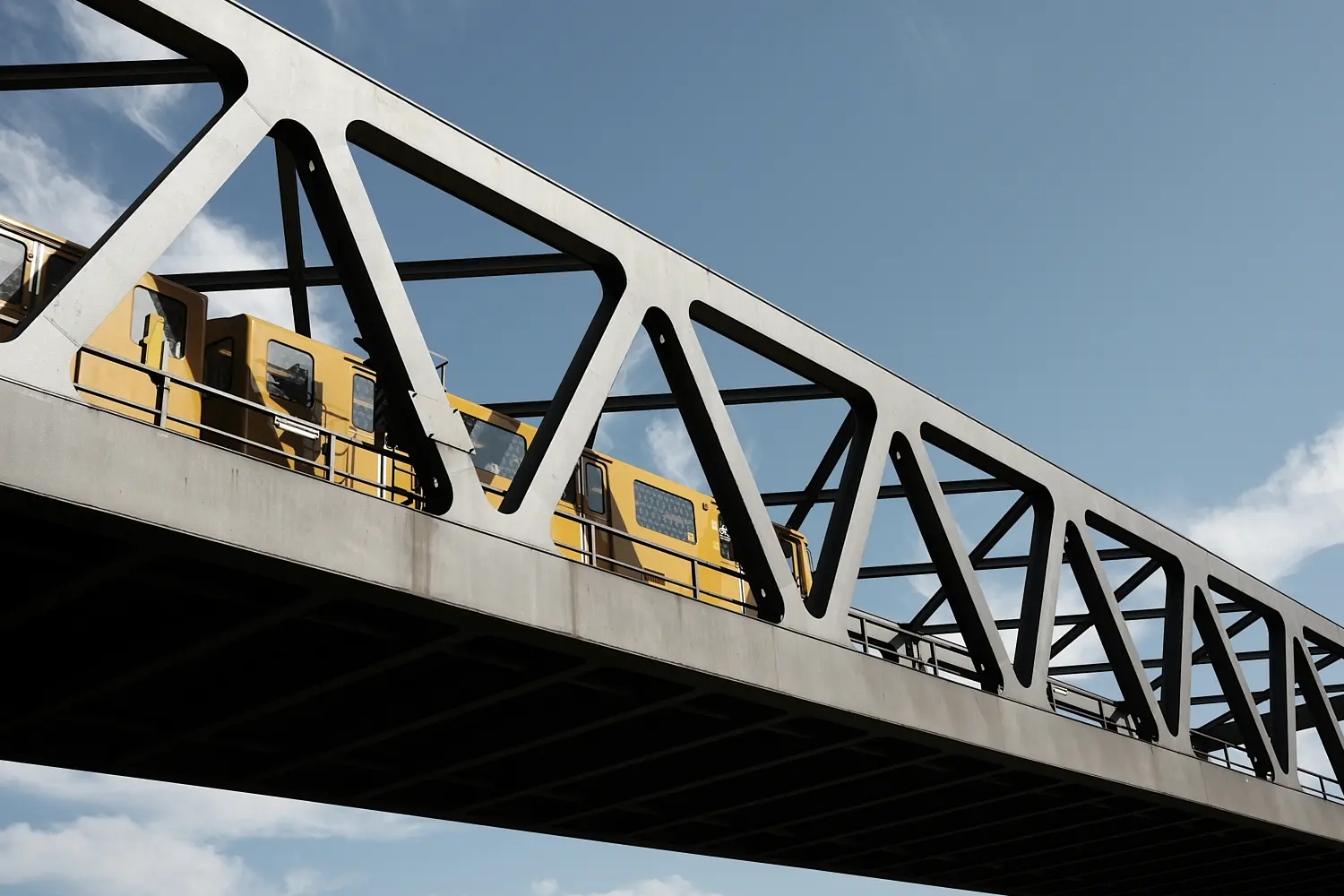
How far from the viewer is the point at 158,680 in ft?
52.1

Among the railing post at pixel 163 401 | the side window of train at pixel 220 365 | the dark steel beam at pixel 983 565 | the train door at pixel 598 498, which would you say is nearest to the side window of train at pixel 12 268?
the side window of train at pixel 220 365

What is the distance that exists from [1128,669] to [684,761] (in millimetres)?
8209

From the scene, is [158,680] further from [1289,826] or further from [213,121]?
[1289,826]

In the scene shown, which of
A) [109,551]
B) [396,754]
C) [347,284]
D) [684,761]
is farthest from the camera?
[684,761]

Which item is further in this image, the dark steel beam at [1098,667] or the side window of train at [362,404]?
the dark steel beam at [1098,667]

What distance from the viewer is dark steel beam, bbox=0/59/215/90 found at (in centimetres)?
1475

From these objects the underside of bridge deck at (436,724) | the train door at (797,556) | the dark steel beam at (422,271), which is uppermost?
the dark steel beam at (422,271)

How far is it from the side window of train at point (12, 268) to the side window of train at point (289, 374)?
118 inches

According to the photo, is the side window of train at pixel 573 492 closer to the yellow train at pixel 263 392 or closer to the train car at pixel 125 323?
the yellow train at pixel 263 392

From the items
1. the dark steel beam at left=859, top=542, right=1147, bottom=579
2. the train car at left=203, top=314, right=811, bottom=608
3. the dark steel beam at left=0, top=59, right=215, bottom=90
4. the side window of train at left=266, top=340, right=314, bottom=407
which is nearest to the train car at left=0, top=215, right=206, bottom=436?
the train car at left=203, top=314, right=811, bottom=608

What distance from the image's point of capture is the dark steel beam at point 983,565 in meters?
33.3

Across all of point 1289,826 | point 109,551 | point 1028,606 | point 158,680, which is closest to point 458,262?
point 158,680

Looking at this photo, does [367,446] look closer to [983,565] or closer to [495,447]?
[495,447]

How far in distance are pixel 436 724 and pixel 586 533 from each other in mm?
3951
